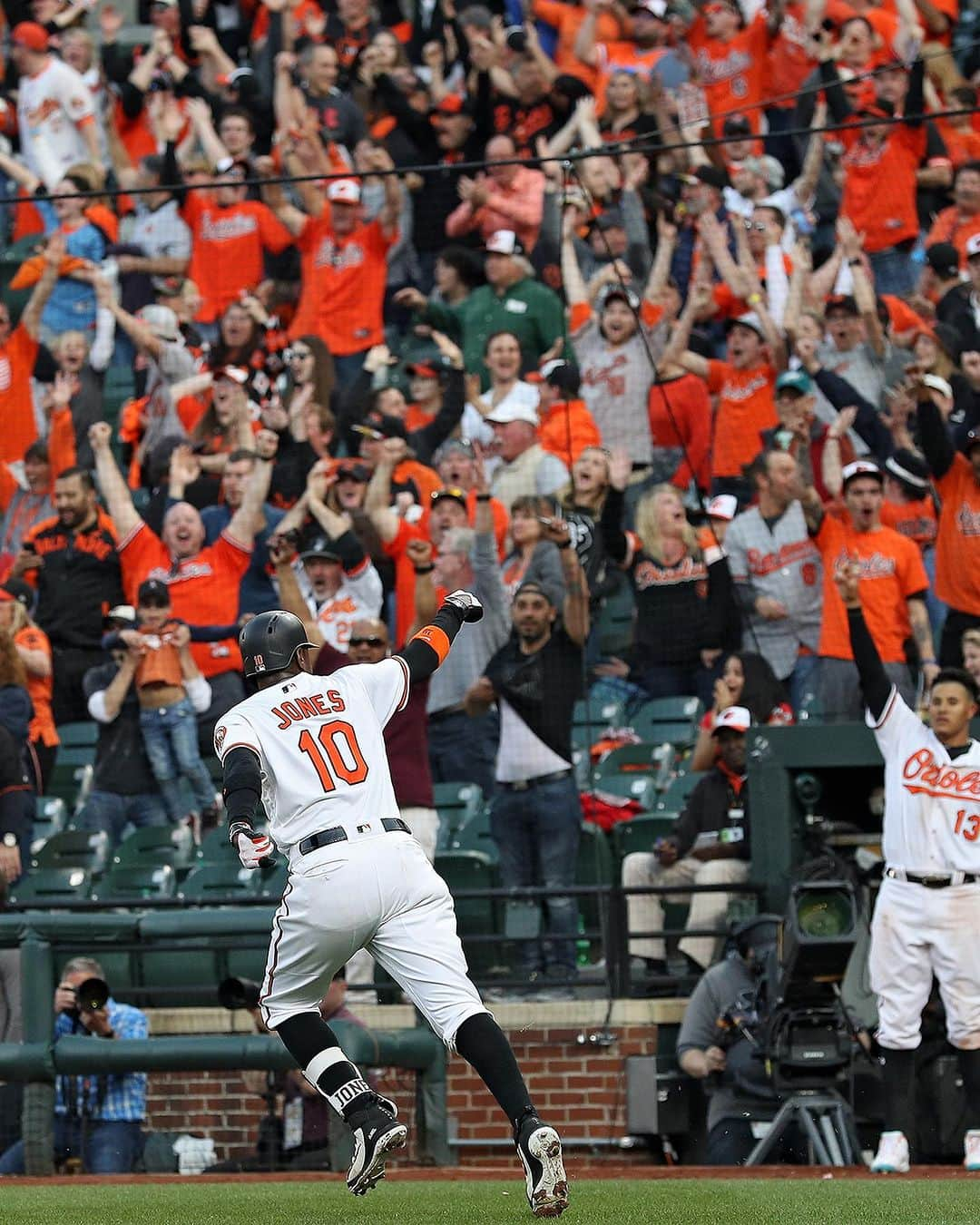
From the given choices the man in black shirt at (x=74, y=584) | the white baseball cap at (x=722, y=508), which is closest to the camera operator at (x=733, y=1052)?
the white baseball cap at (x=722, y=508)

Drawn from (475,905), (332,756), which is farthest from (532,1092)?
(332,756)

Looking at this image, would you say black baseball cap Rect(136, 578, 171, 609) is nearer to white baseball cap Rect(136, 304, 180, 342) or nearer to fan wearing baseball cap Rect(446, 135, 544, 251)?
white baseball cap Rect(136, 304, 180, 342)

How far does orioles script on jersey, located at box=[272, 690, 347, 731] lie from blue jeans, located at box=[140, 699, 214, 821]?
4.76m

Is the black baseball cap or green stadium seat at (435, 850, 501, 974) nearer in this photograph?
green stadium seat at (435, 850, 501, 974)

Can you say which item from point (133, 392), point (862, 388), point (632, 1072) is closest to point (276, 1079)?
point (632, 1072)

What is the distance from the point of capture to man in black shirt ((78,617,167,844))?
1041 cm

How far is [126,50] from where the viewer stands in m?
15.7

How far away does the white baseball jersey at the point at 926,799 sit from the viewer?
762cm

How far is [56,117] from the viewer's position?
48.9ft

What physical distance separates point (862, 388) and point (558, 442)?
1632 mm

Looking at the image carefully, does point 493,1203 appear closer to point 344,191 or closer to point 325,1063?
point 325,1063

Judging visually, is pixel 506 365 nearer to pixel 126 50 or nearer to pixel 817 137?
pixel 817 137

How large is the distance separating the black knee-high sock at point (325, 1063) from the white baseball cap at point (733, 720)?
3772mm

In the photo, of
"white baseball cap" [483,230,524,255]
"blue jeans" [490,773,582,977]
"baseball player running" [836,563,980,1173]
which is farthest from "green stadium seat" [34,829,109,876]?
"baseball player running" [836,563,980,1173]
